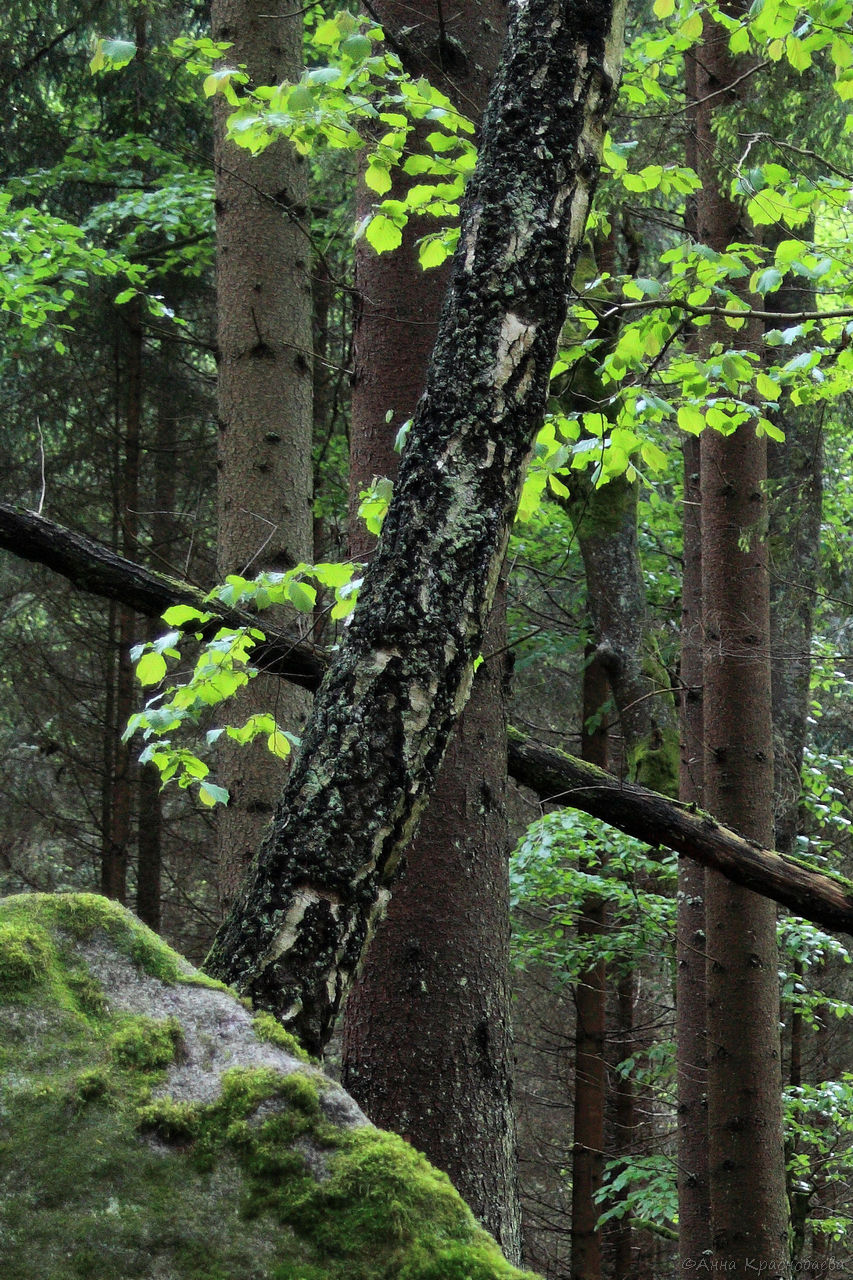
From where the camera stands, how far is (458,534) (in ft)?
6.51

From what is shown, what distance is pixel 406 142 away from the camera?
3900 millimetres

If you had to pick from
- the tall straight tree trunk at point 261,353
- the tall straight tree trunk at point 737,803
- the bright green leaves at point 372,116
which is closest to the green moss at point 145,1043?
the bright green leaves at point 372,116

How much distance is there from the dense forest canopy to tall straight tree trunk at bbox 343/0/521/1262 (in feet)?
0.04

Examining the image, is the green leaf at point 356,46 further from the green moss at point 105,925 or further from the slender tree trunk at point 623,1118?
the slender tree trunk at point 623,1118

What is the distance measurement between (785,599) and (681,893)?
2612 mm

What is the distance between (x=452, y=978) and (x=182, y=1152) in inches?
67.3

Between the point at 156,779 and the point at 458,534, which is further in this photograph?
the point at 156,779

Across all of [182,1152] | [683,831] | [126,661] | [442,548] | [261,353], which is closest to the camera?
[182,1152]

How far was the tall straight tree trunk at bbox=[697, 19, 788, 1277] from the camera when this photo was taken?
5.62m

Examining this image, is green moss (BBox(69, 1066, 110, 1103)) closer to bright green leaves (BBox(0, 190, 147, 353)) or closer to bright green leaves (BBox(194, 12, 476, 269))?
bright green leaves (BBox(194, 12, 476, 269))

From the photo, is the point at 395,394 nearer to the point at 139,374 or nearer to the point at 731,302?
the point at 731,302

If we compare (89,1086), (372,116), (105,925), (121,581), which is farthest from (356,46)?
(89,1086)

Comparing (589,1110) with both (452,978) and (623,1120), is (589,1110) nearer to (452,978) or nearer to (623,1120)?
(623,1120)

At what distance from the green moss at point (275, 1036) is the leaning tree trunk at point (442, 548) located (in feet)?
0.29
